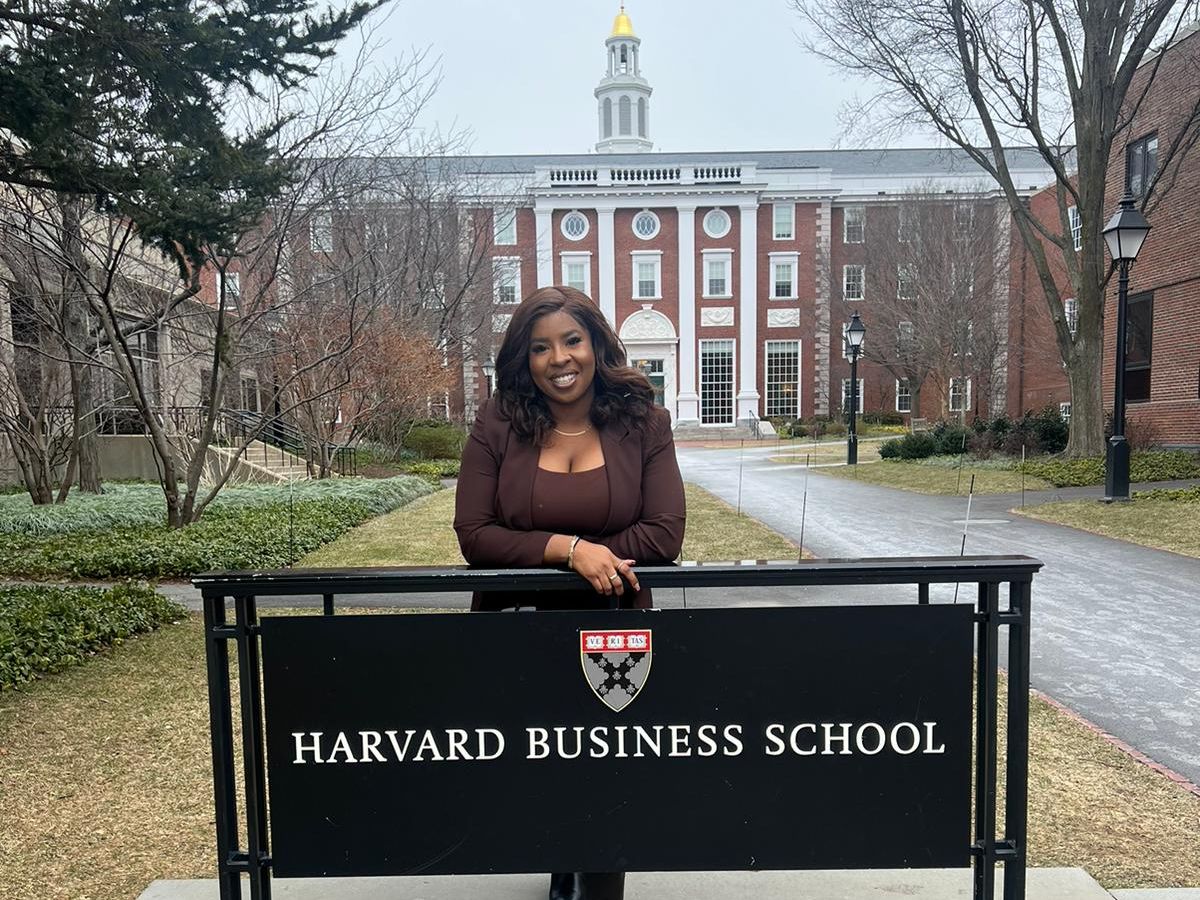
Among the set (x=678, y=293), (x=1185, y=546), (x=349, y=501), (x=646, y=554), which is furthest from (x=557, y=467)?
(x=678, y=293)

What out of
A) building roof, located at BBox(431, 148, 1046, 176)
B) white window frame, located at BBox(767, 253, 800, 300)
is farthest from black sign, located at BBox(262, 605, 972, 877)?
building roof, located at BBox(431, 148, 1046, 176)

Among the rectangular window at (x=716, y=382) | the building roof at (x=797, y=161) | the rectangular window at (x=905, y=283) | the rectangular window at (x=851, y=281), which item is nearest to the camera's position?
the rectangular window at (x=905, y=283)

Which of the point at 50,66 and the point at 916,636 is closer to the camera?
the point at 916,636

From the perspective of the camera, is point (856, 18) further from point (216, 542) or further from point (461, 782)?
point (461, 782)

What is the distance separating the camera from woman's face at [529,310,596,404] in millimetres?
2281

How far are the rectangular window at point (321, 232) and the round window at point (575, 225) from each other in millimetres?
29668

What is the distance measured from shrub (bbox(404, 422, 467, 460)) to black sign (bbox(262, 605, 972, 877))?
78.7 ft

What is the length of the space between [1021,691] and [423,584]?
1.51m

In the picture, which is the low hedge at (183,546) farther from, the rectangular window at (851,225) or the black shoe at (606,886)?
the rectangular window at (851,225)

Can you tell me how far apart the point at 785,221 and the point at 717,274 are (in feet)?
16.9

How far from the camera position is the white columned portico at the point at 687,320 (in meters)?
47.5

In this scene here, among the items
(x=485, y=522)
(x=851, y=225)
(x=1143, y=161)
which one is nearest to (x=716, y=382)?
(x=851, y=225)

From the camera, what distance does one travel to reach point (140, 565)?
831 cm

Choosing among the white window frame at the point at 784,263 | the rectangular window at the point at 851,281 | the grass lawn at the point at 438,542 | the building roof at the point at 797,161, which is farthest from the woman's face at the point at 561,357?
the building roof at the point at 797,161
